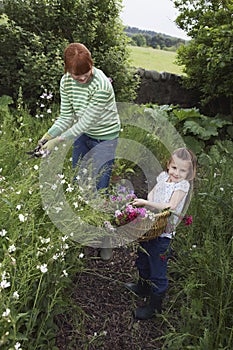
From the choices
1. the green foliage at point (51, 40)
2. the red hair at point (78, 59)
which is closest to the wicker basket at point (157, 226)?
the red hair at point (78, 59)

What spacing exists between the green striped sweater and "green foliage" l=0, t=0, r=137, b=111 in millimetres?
1295

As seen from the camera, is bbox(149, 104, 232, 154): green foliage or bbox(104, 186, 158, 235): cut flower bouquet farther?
bbox(149, 104, 232, 154): green foliage

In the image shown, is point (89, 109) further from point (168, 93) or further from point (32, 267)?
point (168, 93)

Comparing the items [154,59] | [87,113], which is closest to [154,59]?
[154,59]

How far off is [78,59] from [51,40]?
208 cm

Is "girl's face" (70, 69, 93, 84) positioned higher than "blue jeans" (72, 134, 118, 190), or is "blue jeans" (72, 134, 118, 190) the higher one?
"girl's face" (70, 69, 93, 84)

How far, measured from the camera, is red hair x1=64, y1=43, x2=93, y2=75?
2.57 m

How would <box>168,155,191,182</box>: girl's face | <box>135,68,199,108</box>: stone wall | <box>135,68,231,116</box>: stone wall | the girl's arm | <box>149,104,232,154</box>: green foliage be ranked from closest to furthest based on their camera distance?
the girl's arm → <box>168,155,191,182</box>: girl's face → <box>149,104,232,154</box>: green foliage → <box>135,68,231,116</box>: stone wall → <box>135,68,199,108</box>: stone wall

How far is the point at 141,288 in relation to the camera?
2.50 meters

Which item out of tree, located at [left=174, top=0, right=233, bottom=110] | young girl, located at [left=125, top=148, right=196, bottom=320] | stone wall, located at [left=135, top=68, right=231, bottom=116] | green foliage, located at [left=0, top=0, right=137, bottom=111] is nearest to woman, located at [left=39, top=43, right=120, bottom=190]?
young girl, located at [left=125, top=148, right=196, bottom=320]

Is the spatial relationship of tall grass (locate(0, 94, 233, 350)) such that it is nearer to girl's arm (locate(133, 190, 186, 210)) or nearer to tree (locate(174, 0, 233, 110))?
girl's arm (locate(133, 190, 186, 210))

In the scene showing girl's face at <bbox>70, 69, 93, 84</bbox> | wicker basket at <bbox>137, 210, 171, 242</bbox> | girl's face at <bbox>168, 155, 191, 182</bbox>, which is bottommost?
wicker basket at <bbox>137, 210, 171, 242</bbox>

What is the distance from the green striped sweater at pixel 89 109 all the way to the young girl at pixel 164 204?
72 centimetres

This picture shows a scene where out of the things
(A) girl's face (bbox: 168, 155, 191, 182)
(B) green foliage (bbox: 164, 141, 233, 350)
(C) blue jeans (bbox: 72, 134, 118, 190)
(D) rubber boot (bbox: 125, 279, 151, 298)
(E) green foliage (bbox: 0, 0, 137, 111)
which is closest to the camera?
(B) green foliage (bbox: 164, 141, 233, 350)
